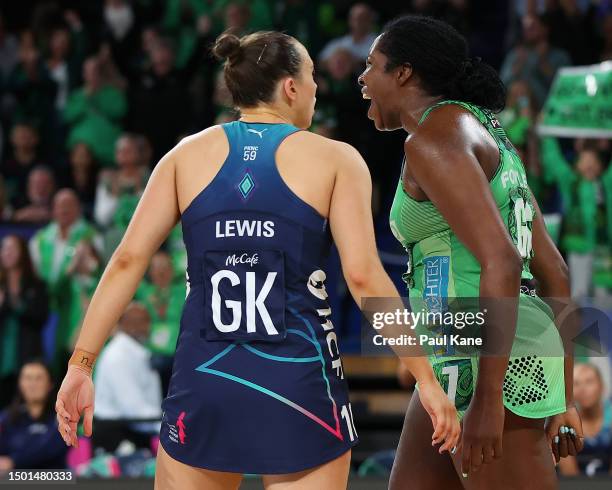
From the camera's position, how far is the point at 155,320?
683 cm

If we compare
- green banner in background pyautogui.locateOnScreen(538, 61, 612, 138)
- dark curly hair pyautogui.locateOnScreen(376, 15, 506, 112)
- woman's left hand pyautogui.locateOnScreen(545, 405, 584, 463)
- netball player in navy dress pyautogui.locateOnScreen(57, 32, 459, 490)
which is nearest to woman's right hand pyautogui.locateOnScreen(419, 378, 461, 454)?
netball player in navy dress pyautogui.locateOnScreen(57, 32, 459, 490)

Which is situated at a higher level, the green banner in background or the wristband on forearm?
the green banner in background

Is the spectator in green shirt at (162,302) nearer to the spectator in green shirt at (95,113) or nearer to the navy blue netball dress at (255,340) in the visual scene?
the spectator in green shirt at (95,113)

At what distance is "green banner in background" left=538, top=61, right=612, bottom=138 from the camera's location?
6832mm

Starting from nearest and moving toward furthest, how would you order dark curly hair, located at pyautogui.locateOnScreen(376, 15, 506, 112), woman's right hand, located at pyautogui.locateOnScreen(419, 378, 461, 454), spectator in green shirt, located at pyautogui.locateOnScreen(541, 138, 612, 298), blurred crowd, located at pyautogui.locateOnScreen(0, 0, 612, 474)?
1. woman's right hand, located at pyautogui.locateOnScreen(419, 378, 461, 454)
2. dark curly hair, located at pyautogui.locateOnScreen(376, 15, 506, 112)
3. blurred crowd, located at pyautogui.locateOnScreen(0, 0, 612, 474)
4. spectator in green shirt, located at pyautogui.locateOnScreen(541, 138, 612, 298)

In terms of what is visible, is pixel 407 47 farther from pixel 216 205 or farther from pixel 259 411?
pixel 259 411

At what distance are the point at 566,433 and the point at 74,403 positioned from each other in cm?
123

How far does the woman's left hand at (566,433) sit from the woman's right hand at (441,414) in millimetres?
518

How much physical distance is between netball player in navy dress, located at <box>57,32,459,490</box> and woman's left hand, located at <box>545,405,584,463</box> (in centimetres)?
53

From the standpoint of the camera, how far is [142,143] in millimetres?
7809

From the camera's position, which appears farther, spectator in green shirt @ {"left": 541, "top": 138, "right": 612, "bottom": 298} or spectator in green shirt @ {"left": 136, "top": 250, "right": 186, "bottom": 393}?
spectator in green shirt @ {"left": 541, "top": 138, "right": 612, "bottom": 298}

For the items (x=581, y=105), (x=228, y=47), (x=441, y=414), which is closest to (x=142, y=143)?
(x=581, y=105)

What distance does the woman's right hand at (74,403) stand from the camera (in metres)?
2.48

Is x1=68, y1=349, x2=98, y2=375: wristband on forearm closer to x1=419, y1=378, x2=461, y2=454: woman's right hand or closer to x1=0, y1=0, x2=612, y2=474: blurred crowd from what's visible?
x1=419, y1=378, x2=461, y2=454: woman's right hand
